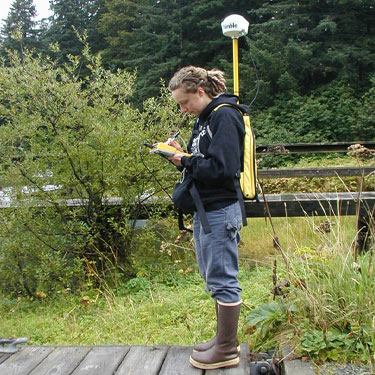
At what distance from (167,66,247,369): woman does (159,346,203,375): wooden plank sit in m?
0.05

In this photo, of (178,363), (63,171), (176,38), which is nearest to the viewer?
(178,363)

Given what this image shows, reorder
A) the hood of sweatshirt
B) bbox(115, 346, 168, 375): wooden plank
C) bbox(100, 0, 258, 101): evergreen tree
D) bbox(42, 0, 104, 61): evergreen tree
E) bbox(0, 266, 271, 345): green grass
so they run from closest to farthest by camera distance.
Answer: the hood of sweatshirt, bbox(115, 346, 168, 375): wooden plank, bbox(0, 266, 271, 345): green grass, bbox(100, 0, 258, 101): evergreen tree, bbox(42, 0, 104, 61): evergreen tree

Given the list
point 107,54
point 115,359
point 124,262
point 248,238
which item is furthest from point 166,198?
point 107,54

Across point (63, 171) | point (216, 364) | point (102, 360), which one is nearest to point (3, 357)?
point (102, 360)

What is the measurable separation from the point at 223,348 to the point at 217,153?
1152 millimetres

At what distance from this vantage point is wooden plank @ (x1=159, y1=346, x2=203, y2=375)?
2689 mm

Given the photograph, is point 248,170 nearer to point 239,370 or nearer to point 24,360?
point 239,370

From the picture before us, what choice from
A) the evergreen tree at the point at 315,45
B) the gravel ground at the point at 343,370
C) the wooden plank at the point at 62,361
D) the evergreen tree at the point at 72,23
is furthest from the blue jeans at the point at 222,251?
the evergreen tree at the point at 72,23

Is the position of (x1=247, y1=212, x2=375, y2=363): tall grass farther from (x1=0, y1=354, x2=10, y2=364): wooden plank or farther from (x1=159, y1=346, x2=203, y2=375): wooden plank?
(x1=0, y1=354, x2=10, y2=364): wooden plank

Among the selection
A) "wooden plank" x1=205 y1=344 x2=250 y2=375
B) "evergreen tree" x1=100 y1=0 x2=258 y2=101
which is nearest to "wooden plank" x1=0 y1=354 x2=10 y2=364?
"wooden plank" x1=205 y1=344 x2=250 y2=375

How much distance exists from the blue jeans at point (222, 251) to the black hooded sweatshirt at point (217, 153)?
0.06 metres

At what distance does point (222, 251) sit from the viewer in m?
2.60

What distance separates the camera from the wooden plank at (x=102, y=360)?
2.75m

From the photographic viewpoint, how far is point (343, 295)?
2.86 meters
